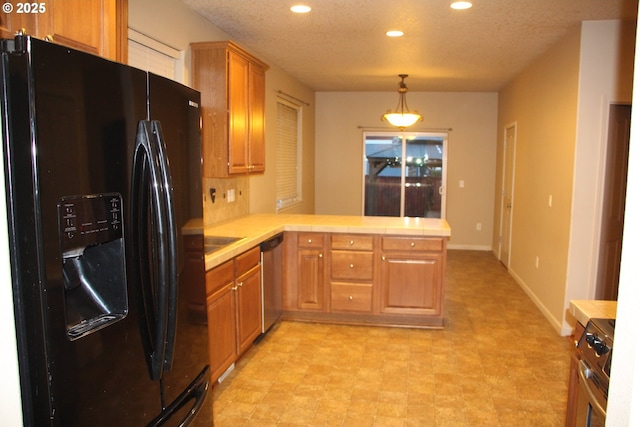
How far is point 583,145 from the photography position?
396 centimetres

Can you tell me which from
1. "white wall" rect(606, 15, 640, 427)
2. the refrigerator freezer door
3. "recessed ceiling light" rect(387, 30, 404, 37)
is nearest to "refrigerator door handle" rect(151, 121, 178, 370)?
the refrigerator freezer door

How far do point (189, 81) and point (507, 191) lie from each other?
15.8 ft

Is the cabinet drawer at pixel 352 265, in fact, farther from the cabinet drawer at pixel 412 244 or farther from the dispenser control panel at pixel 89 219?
the dispenser control panel at pixel 89 219

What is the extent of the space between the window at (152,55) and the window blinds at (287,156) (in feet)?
8.97

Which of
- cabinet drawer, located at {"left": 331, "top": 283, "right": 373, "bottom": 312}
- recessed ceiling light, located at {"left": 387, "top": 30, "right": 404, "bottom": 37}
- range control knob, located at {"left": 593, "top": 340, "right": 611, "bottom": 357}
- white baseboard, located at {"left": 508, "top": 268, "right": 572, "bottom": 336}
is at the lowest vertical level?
white baseboard, located at {"left": 508, "top": 268, "right": 572, "bottom": 336}

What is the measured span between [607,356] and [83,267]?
1547 millimetres

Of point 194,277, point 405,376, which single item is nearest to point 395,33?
point 405,376

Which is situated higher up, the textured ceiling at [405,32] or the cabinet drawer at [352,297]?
the textured ceiling at [405,32]

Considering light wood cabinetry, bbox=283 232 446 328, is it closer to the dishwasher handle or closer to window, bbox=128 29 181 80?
the dishwasher handle

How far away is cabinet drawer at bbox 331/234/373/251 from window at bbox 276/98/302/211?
6.69 feet

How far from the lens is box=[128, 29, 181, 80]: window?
10.1 feet

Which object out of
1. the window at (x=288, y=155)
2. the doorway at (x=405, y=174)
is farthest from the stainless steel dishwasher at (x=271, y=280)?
the doorway at (x=405, y=174)

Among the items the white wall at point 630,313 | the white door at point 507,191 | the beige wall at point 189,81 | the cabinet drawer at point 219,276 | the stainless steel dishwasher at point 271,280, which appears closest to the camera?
the white wall at point 630,313

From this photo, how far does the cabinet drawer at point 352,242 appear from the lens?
418 centimetres
